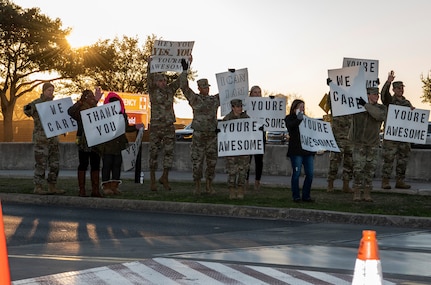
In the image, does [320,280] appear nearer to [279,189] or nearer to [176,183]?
[279,189]

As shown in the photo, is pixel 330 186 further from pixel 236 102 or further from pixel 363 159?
pixel 236 102

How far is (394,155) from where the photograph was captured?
1947cm

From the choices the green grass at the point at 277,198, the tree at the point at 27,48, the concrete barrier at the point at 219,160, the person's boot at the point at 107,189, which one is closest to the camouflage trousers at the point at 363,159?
the green grass at the point at 277,198

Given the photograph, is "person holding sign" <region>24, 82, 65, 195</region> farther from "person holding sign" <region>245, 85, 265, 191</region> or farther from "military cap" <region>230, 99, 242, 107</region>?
"person holding sign" <region>245, 85, 265, 191</region>

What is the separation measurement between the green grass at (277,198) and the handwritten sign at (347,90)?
1522mm

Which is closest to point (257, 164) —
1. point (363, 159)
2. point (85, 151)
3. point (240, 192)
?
point (240, 192)

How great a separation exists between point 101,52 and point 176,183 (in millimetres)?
57851

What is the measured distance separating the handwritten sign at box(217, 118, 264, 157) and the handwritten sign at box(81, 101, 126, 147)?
1.82 metres

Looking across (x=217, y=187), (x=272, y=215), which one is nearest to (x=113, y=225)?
(x=272, y=215)

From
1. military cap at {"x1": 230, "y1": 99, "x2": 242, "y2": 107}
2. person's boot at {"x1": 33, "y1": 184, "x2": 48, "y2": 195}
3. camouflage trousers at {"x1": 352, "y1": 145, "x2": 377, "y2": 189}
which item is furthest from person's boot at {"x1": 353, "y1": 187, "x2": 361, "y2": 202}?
person's boot at {"x1": 33, "y1": 184, "x2": 48, "y2": 195}

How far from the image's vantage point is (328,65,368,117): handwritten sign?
17.2 m

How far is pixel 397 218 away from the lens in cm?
1471

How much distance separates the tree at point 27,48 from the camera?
7431 cm

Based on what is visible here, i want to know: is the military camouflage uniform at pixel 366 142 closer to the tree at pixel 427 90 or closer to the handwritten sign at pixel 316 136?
the handwritten sign at pixel 316 136
